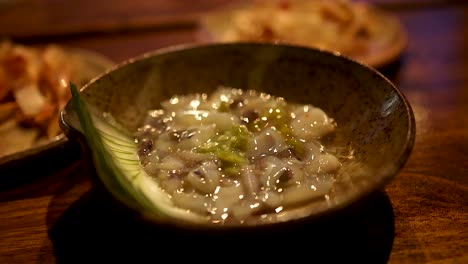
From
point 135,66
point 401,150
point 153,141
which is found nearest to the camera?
point 401,150

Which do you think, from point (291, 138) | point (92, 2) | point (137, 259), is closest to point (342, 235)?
point (291, 138)

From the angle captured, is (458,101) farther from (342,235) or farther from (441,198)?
(342,235)

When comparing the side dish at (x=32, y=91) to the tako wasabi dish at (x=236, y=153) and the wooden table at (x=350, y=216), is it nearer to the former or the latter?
the wooden table at (x=350, y=216)

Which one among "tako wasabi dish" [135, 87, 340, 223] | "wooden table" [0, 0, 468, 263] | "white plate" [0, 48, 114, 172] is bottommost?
"wooden table" [0, 0, 468, 263]

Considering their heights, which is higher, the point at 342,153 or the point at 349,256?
the point at 342,153

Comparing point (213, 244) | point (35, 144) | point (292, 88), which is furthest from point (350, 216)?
→ point (35, 144)

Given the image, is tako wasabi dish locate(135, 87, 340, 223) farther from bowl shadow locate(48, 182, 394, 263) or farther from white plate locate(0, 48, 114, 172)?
white plate locate(0, 48, 114, 172)

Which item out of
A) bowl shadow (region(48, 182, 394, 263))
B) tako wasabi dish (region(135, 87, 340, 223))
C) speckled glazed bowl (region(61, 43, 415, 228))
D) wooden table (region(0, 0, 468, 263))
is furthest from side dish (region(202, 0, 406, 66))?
bowl shadow (region(48, 182, 394, 263))
